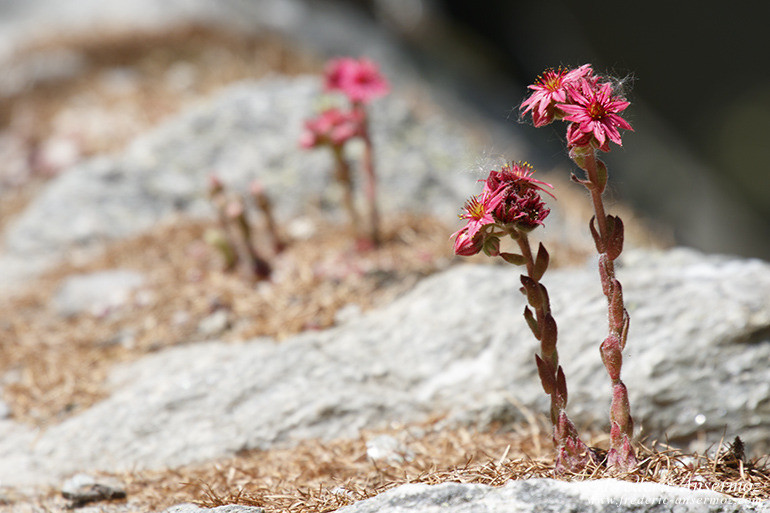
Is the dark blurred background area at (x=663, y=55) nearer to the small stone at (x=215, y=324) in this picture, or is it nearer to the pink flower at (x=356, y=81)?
the pink flower at (x=356, y=81)

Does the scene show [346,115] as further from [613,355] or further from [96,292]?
[613,355]

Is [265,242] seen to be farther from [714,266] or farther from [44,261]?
[714,266]

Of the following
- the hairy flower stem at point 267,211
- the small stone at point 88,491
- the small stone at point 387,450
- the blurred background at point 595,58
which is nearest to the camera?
the small stone at point 88,491

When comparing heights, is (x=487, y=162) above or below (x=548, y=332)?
above

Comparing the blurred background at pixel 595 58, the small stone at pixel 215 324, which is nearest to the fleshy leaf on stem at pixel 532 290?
the small stone at pixel 215 324

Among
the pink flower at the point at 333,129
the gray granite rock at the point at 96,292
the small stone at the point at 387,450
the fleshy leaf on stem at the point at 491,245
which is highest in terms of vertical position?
the pink flower at the point at 333,129

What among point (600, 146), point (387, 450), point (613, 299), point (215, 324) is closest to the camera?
point (600, 146)

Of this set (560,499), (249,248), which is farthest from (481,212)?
(249,248)
